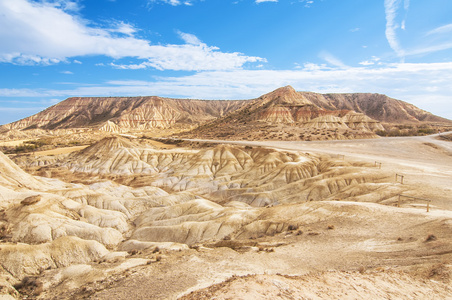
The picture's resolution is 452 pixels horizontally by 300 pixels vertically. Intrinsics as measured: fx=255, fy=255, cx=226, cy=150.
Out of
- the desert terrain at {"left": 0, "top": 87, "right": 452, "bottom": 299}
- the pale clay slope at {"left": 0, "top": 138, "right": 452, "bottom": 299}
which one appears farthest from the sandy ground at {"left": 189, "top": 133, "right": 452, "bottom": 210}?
the pale clay slope at {"left": 0, "top": 138, "right": 452, "bottom": 299}

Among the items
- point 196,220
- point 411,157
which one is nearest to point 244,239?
point 196,220

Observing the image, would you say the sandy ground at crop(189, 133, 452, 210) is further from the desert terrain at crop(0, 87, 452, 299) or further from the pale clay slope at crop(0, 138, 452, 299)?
the pale clay slope at crop(0, 138, 452, 299)

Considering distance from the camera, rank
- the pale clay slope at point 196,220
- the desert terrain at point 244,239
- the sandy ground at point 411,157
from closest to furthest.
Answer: the desert terrain at point 244,239 → the pale clay slope at point 196,220 → the sandy ground at point 411,157

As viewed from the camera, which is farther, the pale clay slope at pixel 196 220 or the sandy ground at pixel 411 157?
the sandy ground at pixel 411 157

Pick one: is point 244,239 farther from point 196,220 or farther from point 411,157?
point 411,157

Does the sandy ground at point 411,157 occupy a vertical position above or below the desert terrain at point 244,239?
above

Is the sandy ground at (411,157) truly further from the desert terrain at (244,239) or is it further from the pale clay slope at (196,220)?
the pale clay slope at (196,220)

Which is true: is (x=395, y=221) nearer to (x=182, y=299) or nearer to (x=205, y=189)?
(x=182, y=299)

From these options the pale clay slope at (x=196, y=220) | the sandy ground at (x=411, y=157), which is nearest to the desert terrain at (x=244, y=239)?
the pale clay slope at (x=196, y=220)
